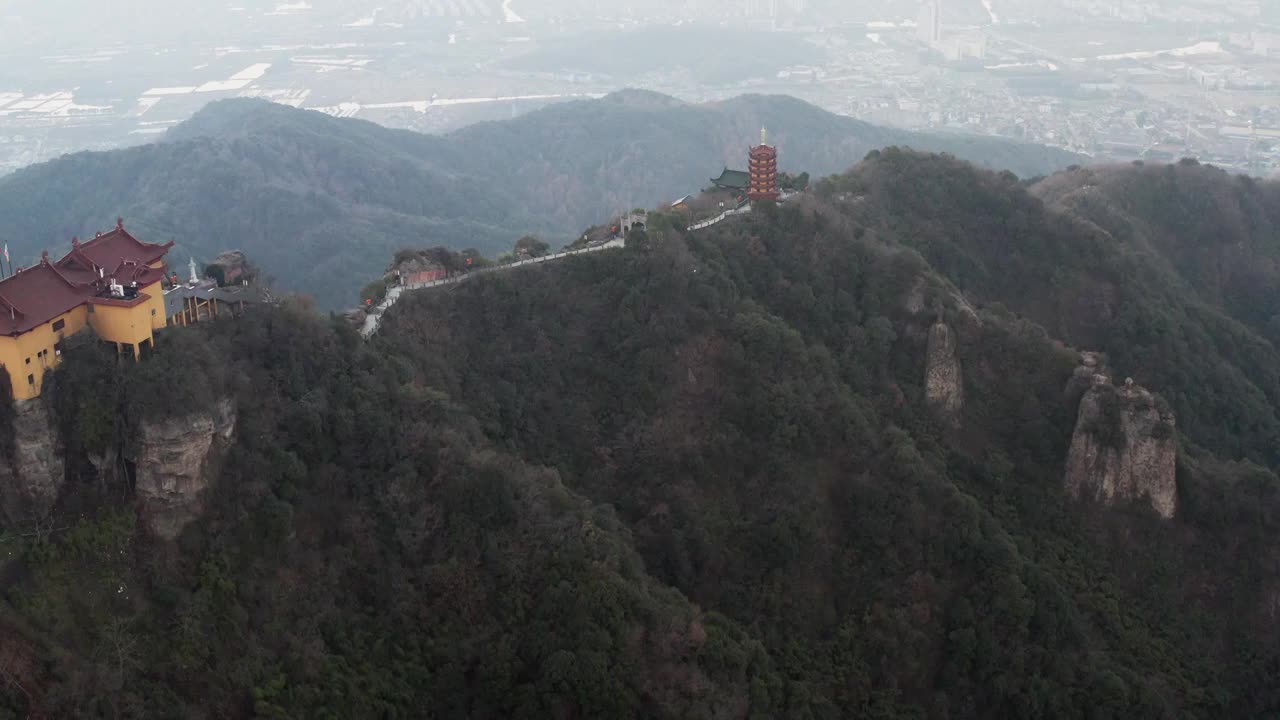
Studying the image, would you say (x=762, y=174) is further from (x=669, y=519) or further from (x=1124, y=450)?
(x=669, y=519)

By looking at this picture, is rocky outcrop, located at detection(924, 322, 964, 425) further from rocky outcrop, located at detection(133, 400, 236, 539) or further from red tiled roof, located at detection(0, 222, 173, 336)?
red tiled roof, located at detection(0, 222, 173, 336)

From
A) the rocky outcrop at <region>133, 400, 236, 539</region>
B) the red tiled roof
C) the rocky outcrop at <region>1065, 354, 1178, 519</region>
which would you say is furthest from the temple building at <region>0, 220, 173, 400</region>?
the rocky outcrop at <region>1065, 354, 1178, 519</region>

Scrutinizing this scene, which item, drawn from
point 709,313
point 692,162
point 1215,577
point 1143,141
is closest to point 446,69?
point 692,162

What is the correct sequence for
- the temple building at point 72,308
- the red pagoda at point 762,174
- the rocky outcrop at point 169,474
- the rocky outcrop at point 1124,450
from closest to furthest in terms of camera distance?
the temple building at point 72,308, the rocky outcrop at point 169,474, the rocky outcrop at point 1124,450, the red pagoda at point 762,174

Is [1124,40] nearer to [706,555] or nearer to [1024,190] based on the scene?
[1024,190]

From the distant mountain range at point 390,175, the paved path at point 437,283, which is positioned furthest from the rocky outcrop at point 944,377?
the distant mountain range at point 390,175

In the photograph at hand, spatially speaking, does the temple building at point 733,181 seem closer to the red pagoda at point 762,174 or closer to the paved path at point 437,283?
the red pagoda at point 762,174
